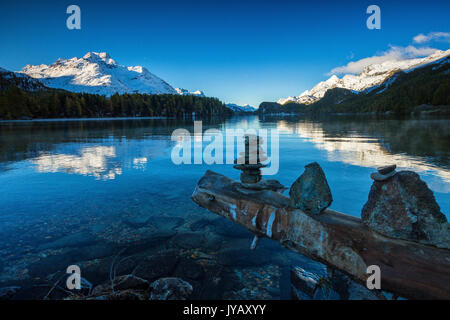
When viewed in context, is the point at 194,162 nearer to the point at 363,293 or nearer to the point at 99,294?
the point at 99,294

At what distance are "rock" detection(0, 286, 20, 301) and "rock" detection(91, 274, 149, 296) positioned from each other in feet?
5.06

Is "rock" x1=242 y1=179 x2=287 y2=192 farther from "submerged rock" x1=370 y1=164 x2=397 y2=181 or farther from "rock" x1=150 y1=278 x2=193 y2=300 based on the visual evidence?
"rock" x1=150 y1=278 x2=193 y2=300

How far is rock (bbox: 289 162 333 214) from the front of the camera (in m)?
4.53

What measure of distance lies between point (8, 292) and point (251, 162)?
6.37m

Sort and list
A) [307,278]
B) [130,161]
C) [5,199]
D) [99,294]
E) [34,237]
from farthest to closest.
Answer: [130,161] < [5,199] < [34,237] < [307,278] < [99,294]

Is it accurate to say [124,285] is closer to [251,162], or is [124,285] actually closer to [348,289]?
[348,289]

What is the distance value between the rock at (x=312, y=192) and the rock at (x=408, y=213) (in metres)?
0.78

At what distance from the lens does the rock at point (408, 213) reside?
132 inches

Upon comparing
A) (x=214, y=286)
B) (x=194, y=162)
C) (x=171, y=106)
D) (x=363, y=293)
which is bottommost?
(x=214, y=286)

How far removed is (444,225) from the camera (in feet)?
10.8

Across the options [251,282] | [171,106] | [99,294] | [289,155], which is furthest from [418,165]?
[171,106]

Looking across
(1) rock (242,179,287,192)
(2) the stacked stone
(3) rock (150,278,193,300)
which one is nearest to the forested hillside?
(2) the stacked stone

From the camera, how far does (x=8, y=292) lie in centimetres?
438
